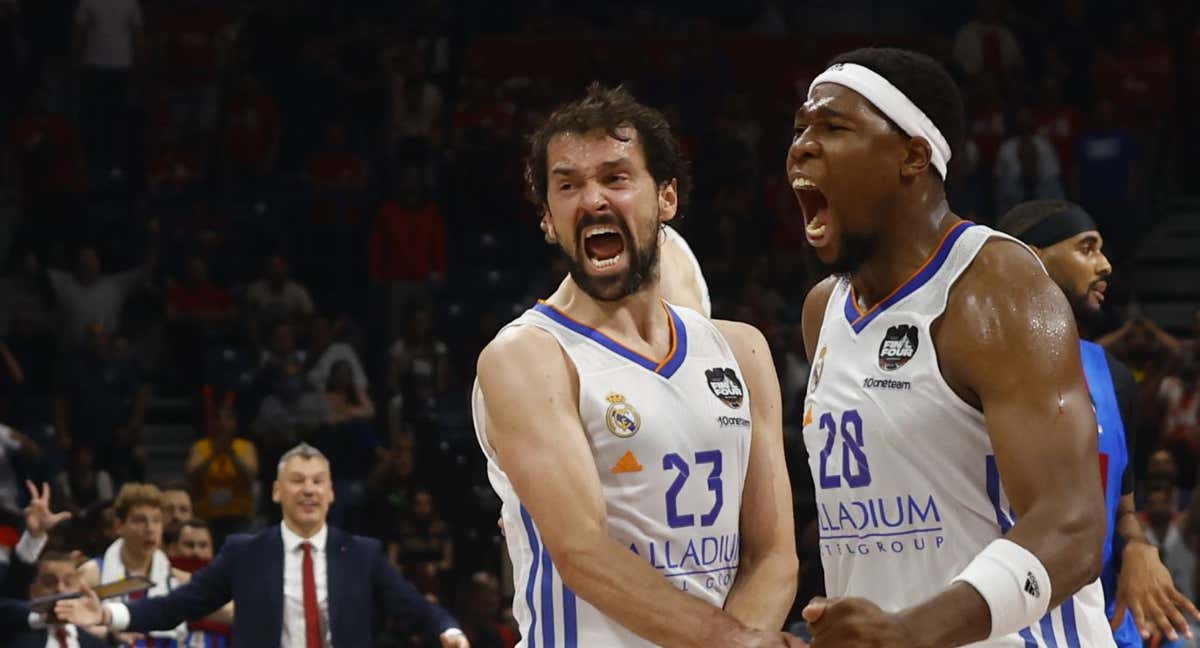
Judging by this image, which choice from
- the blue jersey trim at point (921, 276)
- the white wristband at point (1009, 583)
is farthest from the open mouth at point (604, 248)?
the white wristband at point (1009, 583)

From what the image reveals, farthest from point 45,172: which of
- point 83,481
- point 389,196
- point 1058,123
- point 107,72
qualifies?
point 1058,123

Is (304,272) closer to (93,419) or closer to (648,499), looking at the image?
(93,419)

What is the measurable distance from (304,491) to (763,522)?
481cm

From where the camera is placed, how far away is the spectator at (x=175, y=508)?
11.2 m

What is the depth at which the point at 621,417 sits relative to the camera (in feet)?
14.1

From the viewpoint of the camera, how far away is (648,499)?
14.0 ft

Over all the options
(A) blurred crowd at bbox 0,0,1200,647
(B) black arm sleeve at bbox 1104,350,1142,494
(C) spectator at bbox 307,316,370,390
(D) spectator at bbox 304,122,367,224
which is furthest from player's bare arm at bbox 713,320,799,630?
(D) spectator at bbox 304,122,367,224

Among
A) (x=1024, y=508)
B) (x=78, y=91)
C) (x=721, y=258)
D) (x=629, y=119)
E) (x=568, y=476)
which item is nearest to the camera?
(x=1024, y=508)

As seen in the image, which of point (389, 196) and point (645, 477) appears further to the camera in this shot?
point (389, 196)

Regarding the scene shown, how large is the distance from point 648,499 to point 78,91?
13.5 metres

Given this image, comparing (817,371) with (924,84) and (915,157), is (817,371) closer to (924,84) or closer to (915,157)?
(915,157)

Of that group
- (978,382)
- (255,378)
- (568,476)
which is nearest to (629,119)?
(568,476)

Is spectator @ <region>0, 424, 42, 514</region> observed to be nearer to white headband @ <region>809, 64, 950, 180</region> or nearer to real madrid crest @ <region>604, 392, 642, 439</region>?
real madrid crest @ <region>604, 392, 642, 439</region>

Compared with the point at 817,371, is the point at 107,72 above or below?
above
